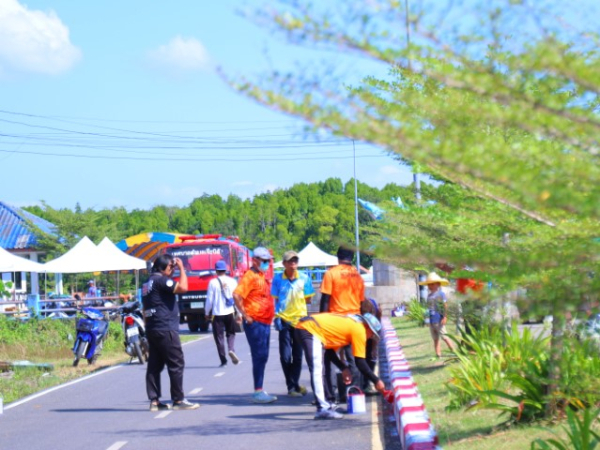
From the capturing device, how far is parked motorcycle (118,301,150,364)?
18.1 meters

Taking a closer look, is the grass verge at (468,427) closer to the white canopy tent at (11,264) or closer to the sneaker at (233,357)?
the sneaker at (233,357)

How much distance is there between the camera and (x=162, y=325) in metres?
11.7

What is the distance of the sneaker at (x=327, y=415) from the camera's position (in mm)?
10641

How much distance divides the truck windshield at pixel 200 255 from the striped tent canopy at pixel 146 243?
299 inches

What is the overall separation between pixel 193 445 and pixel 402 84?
4340mm

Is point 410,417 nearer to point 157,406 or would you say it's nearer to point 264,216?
point 157,406

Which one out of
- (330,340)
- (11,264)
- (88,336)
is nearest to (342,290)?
(330,340)

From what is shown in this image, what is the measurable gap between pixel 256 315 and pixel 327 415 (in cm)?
231

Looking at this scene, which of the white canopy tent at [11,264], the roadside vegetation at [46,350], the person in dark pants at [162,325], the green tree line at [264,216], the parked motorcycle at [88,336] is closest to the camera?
the person in dark pants at [162,325]

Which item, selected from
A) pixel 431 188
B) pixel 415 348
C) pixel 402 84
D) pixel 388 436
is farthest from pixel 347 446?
pixel 415 348

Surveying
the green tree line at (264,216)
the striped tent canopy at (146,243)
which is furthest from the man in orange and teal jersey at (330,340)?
the green tree line at (264,216)

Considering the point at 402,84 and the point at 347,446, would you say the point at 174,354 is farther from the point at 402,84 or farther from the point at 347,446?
the point at 402,84

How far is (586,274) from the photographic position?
13.7ft

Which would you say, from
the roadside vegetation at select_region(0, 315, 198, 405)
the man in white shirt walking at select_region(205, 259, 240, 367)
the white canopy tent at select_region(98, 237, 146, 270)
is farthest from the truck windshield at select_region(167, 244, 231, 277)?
the man in white shirt walking at select_region(205, 259, 240, 367)
